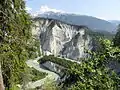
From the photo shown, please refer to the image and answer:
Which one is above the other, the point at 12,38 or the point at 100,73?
the point at 100,73

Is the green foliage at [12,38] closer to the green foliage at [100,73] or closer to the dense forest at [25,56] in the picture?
the dense forest at [25,56]

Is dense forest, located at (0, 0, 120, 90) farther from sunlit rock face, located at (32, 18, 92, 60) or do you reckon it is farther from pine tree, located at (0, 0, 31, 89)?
sunlit rock face, located at (32, 18, 92, 60)

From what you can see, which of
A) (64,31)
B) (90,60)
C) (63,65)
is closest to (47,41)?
(64,31)

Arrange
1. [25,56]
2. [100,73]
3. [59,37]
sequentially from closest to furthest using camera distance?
[100,73] → [25,56] → [59,37]

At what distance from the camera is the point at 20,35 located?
17203 millimetres

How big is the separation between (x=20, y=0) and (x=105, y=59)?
11031mm

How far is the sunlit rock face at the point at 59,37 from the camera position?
134m

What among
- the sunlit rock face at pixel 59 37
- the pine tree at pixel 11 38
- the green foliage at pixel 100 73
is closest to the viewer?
the green foliage at pixel 100 73

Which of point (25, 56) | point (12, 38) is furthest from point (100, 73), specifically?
point (25, 56)

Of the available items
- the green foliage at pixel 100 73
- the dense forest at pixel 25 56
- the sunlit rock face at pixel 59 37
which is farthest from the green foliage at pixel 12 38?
the sunlit rock face at pixel 59 37

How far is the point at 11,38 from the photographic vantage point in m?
15.8

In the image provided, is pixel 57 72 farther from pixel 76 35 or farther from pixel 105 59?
pixel 105 59

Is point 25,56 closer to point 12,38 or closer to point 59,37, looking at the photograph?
point 12,38

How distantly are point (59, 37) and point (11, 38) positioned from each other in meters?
125
